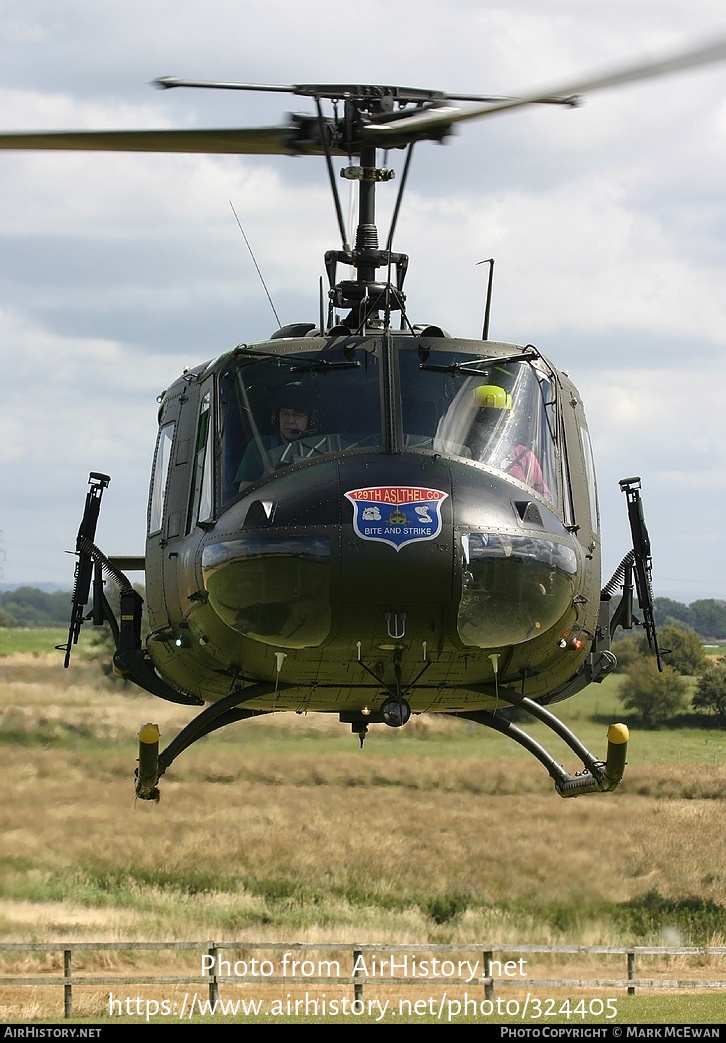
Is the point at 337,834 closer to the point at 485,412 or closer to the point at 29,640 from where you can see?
the point at 29,640

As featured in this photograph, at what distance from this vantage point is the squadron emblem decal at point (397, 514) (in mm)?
8977

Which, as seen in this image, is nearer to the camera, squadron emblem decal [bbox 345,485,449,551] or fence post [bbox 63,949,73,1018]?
squadron emblem decal [bbox 345,485,449,551]

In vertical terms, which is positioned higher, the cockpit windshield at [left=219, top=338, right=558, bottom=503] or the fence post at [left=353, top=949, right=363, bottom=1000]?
the cockpit windshield at [left=219, top=338, right=558, bottom=503]

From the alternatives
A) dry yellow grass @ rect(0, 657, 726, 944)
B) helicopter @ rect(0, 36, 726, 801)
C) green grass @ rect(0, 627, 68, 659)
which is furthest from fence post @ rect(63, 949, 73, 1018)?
helicopter @ rect(0, 36, 726, 801)

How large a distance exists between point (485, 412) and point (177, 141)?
8.95ft

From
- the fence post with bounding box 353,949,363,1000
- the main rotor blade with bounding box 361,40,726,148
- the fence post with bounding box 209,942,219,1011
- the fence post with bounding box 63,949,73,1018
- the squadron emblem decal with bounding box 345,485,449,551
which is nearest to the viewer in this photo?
the main rotor blade with bounding box 361,40,726,148

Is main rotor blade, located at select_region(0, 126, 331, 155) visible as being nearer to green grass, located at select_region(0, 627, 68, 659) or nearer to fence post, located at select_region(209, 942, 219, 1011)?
fence post, located at select_region(209, 942, 219, 1011)

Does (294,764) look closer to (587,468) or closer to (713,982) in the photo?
(713,982)

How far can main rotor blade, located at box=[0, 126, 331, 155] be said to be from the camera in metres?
10.2


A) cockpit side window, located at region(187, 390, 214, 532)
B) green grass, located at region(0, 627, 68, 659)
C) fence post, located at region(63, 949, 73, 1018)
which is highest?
green grass, located at region(0, 627, 68, 659)

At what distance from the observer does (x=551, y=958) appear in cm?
2925

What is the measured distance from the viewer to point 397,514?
9.00 m

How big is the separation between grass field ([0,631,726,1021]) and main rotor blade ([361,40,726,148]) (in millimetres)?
16710

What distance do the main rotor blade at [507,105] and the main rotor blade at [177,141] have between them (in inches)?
23.6
